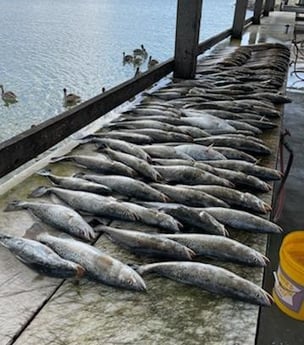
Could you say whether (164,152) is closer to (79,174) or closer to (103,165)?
(103,165)

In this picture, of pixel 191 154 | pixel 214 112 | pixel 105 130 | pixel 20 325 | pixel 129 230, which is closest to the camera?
pixel 20 325

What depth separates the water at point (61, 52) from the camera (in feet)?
25.8

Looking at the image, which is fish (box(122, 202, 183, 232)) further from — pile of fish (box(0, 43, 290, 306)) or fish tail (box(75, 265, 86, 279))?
fish tail (box(75, 265, 86, 279))

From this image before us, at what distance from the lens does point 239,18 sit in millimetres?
8977

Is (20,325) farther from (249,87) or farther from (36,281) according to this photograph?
(249,87)

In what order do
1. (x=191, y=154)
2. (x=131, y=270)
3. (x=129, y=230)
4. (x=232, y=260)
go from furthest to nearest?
(x=191, y=154)
(x=129, y=230)
(x=232, y=260)
(x=131, y=270)

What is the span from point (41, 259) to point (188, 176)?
1016 mm

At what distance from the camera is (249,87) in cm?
439

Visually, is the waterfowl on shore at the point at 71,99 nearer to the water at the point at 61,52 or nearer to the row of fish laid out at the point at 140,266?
the water at the point at 61,52

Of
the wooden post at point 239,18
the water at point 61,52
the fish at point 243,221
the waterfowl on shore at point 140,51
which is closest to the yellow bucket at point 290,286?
the fish at point 243,221

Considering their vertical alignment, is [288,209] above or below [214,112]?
below

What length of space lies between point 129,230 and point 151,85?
3136mm

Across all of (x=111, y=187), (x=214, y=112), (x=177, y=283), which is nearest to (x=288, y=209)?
(x=214, y=112)

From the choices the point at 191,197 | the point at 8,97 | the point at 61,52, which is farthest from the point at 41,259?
the point at 61,52
